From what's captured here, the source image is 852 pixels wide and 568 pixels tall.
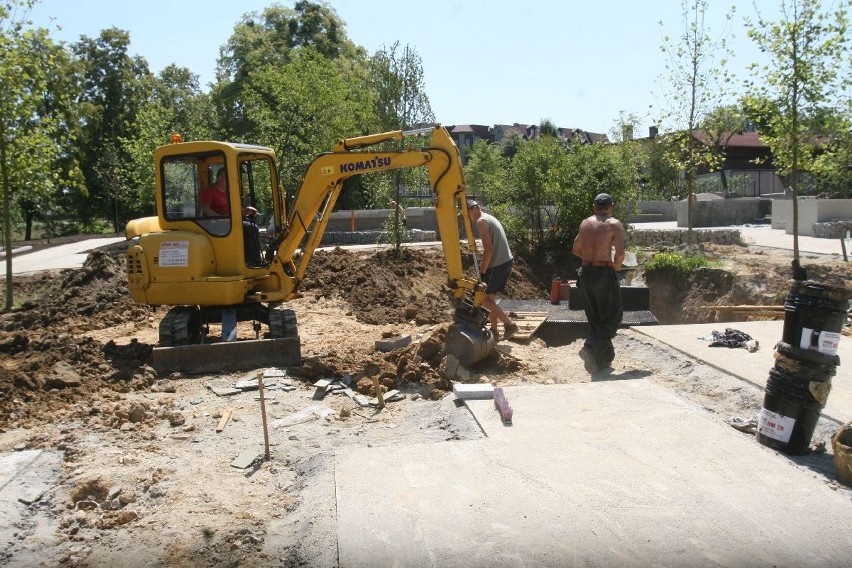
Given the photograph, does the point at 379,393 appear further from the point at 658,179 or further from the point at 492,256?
the point at 658,179

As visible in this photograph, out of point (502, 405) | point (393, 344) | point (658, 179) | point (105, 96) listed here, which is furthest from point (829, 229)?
point (105, 96)

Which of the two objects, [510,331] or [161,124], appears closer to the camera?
[510,331]

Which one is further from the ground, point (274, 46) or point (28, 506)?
point (274, 46)

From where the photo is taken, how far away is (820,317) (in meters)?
5.09

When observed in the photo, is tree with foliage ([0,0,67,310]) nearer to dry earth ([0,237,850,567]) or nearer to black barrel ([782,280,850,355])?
dry earth ([0,237,850,567])

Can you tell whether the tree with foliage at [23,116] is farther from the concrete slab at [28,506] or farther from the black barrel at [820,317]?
the black barrel at [820,317]

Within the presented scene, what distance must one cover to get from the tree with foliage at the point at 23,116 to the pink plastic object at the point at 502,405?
1082 cm

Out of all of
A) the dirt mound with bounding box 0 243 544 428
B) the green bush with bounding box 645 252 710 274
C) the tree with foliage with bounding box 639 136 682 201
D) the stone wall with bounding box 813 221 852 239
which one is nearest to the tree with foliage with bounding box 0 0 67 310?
the dirt mound with bounding box 0 243 544 428

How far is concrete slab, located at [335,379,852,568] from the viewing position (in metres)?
4.04

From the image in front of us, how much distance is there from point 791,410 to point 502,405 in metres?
2.18

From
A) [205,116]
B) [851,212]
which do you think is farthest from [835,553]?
[205,116]

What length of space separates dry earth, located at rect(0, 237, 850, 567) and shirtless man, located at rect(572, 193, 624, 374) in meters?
0.36

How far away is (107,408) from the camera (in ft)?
23.3

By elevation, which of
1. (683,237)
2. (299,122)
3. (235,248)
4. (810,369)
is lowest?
(810,369)
